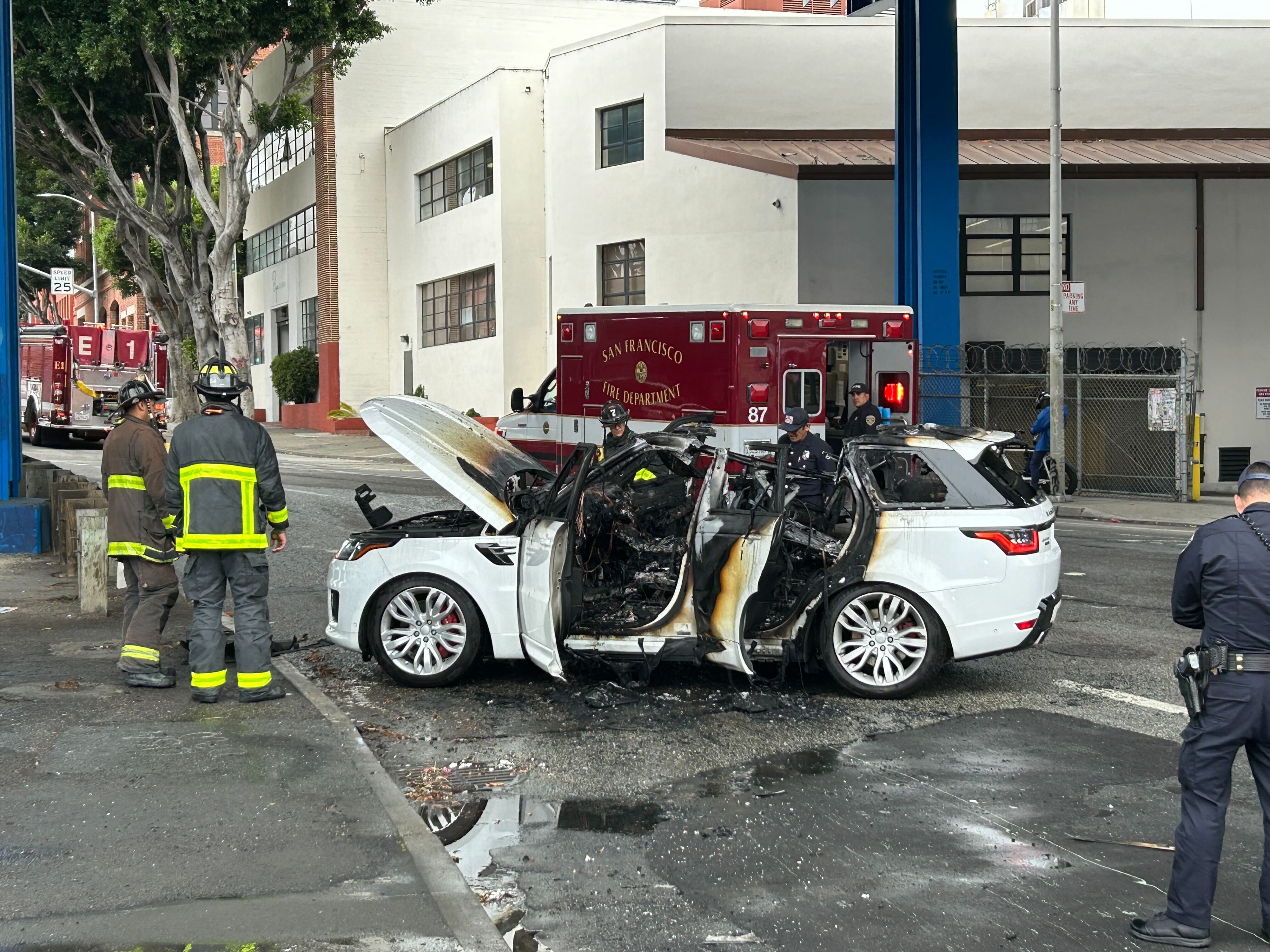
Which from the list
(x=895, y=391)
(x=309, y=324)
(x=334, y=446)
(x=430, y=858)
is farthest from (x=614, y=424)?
(x=309, y=324)

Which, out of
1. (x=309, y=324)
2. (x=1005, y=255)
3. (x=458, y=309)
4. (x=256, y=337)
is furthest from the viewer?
(x=256, y=337)

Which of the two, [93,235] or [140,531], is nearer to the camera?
[140,531]

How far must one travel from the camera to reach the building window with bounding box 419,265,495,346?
34.8 metres

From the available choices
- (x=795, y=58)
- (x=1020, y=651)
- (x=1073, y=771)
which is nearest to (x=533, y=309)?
(x=795, y=58)

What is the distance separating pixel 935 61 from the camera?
871 inches

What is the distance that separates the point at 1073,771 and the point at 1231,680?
2210 millimetres

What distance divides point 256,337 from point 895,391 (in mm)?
39575

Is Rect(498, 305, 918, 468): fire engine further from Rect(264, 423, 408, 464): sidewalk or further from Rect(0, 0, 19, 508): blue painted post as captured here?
Rect(264, 423, 408, 464): sidewalk

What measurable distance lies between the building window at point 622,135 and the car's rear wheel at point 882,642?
22158 mm

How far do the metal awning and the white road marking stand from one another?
1701cm

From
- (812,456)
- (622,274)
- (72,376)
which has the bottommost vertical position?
(812,456)

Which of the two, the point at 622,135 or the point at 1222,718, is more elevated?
the point at 622,135

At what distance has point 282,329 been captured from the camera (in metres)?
48.0

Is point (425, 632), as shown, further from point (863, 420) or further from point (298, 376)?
point (298, 376)
